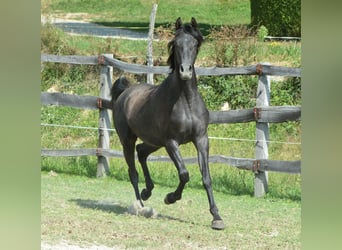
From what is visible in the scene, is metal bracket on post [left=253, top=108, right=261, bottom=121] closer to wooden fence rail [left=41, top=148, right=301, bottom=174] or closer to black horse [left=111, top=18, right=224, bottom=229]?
wooden fence rail [left=41, top=148, right=301, bottom=174]

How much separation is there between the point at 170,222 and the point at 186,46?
3.64 ft

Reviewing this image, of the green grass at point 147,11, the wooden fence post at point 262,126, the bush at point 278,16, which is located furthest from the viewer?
the wooden fence post at point 262,126

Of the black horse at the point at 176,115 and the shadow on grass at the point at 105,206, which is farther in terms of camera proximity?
the shadow on grass at the point at 105,206

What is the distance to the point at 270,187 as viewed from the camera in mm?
4016

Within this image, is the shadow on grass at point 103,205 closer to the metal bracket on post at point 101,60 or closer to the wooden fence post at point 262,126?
the wooden fence post at point 262,126

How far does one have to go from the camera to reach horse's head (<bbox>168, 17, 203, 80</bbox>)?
3.12 meters

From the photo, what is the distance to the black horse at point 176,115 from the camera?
3162mm

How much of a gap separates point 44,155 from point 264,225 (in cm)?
196

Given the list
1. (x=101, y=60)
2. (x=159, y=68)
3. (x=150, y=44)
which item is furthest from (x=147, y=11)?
(x=101, y=60)

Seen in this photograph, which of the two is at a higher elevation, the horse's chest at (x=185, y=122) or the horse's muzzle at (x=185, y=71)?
the horse's muzzle at (x=185, y=71)

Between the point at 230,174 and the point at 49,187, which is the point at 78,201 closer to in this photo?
the point at 49,187

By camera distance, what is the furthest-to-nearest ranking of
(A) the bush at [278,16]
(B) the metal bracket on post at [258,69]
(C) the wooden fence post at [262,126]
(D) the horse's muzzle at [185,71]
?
Answer: (C) the wooden fence post at [262,126] → (B) the metal bracket on post at [258,69] → (A) the bush at [278,16] → (D) the horse's muzzle at [185,71]

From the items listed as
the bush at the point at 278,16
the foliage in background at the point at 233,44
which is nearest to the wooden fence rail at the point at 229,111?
the foliage in background at the point at 233,44

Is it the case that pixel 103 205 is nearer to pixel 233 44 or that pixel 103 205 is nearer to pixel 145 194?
pixel 145 194
